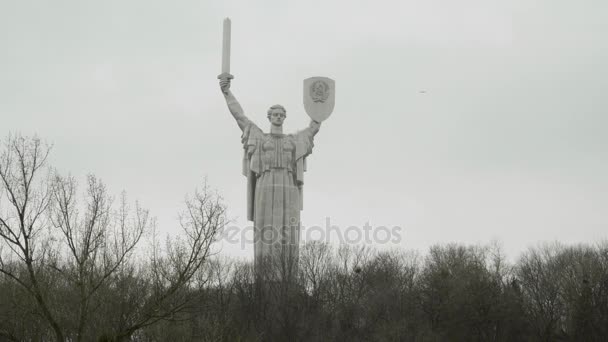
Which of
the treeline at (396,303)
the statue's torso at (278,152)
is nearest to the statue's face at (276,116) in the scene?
the statue's torso at (278,152)

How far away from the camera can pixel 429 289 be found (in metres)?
38.2

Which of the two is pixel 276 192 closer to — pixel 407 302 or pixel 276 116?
pixel 276 116

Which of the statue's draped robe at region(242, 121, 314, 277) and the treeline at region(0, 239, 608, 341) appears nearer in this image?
the treeline at region(0, 239, 608, 341)

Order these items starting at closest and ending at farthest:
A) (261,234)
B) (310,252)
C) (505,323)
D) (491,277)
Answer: (261,234) → (505,323) → (310,252) → (491,277)

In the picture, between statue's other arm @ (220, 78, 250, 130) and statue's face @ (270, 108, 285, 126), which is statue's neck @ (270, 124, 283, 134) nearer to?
statue's face @ (270, 108, 285, 126)

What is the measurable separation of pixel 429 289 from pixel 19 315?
22.4 m

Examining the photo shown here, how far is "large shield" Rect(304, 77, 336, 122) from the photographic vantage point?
3275 cm

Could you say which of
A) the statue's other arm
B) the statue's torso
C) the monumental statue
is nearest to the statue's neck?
the monumental statue

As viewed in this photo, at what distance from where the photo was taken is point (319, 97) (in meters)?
32.8

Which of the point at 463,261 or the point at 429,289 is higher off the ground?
the point at 463,261

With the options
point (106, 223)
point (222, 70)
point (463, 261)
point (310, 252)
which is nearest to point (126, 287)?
point (106, 223)

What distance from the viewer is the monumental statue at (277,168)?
32.3 metres

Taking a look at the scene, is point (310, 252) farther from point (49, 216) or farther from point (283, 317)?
point (49, 216)

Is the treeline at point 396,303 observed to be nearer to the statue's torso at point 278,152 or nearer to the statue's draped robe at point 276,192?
the statue's draped robe at point 276,192
